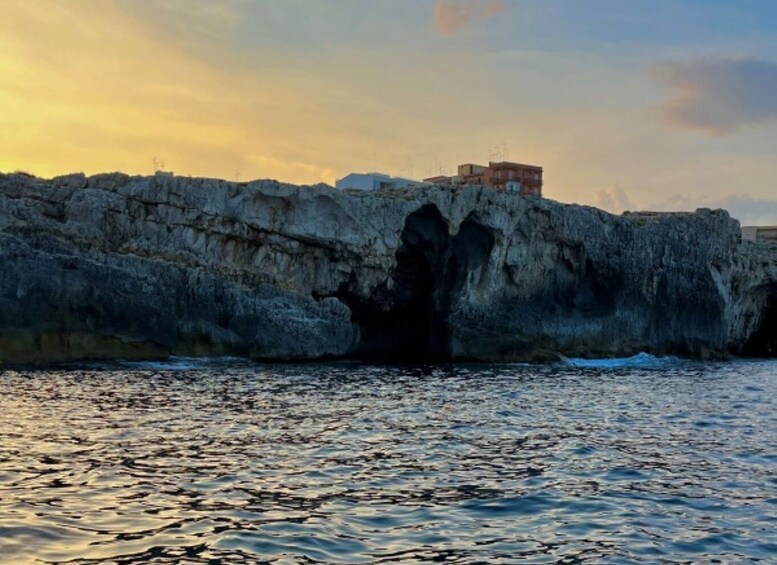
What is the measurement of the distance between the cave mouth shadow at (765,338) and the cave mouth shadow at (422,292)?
33.8 metres

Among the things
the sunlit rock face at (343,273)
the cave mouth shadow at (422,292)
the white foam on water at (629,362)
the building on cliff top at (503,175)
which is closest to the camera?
the sunlit rock face at (343,273)

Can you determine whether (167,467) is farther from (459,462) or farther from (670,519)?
(670,519)

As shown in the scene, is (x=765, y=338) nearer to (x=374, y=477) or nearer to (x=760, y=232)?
(x=760, y=232)

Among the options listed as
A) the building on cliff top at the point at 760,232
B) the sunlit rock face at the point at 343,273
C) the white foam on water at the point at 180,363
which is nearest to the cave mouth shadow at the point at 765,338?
the sunlit rock face at the point at 343,273

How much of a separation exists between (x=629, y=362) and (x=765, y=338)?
3033 centimetres

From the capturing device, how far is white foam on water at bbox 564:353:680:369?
4688 cm

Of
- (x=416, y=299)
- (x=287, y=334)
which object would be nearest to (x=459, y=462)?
(x=287, y=334)

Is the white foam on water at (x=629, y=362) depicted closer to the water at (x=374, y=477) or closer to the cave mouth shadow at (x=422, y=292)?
the cave mouth shadow at (x=422, y=292)

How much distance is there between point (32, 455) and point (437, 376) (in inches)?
905

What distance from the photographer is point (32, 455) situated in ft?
48.1

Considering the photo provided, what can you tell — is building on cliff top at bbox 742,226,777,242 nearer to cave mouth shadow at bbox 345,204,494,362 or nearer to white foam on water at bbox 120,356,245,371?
cave mouth shadow at bbox 345,204,494,362

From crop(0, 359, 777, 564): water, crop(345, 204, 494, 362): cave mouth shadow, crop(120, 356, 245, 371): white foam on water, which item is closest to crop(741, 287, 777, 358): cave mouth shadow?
crop(345, 204, 494, 362): cave mouth shadow

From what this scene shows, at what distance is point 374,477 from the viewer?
1392cm

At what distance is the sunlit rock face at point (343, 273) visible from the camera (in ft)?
123
